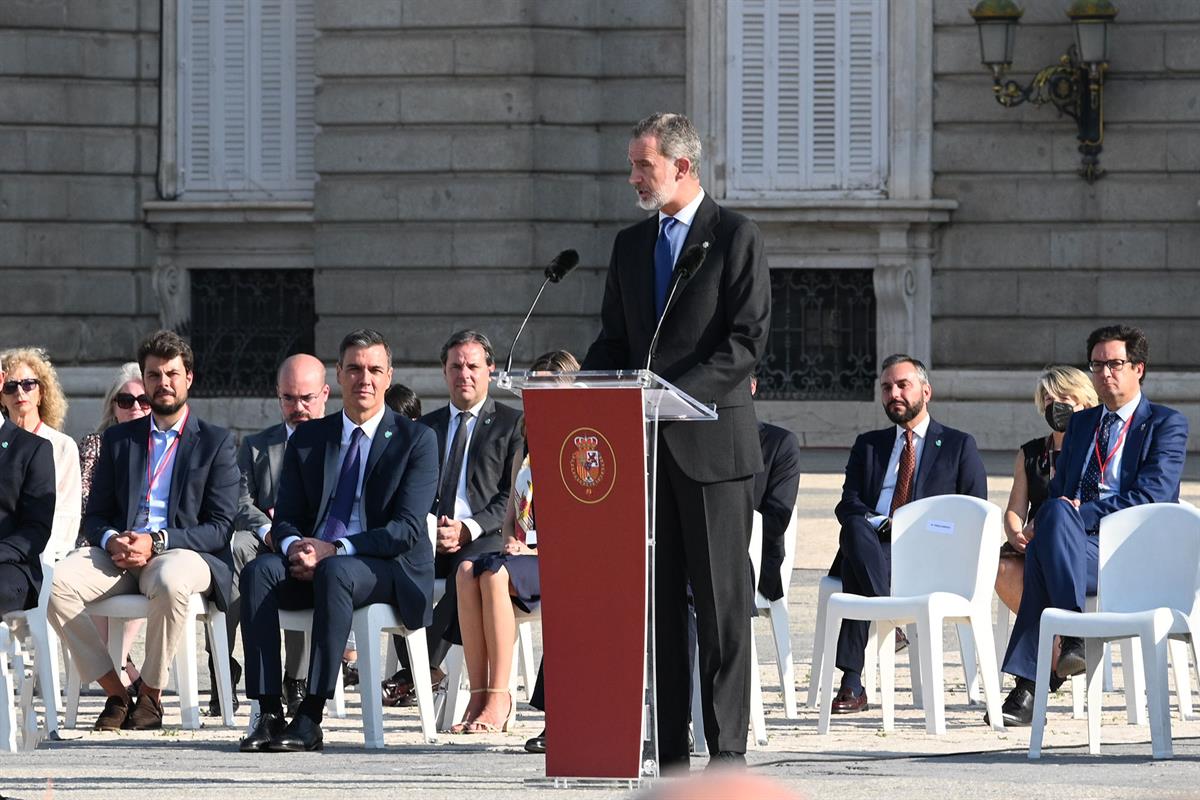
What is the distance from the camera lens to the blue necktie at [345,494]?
820 cm

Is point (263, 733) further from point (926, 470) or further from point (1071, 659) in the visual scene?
point (926, 470)

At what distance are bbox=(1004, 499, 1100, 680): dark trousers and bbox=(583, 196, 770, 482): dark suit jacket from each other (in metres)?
2.04

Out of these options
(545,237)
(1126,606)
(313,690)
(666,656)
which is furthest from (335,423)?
(545,237)

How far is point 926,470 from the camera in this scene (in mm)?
9039

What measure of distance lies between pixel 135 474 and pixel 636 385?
10.8 ft

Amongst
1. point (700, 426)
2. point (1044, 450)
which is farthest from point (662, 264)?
point (1044, 450)

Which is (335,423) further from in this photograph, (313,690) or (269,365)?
(269,365)

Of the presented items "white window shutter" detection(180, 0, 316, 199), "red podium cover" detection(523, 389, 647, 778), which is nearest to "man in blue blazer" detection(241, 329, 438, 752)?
"red podium cover" detection(523, 389, 647, 778)

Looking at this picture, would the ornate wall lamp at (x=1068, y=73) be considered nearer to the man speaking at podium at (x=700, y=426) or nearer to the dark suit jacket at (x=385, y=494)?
the dark suit jacket at (x=385, y=494)

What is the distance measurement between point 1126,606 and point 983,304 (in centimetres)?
1024

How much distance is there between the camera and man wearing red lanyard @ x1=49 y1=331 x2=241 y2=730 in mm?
8406

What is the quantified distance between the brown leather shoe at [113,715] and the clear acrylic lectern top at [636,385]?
2.91m

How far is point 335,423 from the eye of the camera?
829 centimetres

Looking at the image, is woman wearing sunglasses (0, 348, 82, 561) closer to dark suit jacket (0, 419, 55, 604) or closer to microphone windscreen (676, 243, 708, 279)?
dark suit jacket (0, 419, 55, 604)
